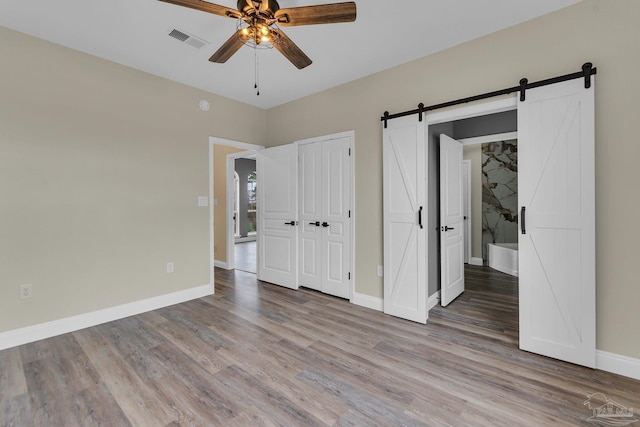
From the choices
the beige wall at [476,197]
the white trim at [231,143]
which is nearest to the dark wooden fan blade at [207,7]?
the white trim at [231,143]

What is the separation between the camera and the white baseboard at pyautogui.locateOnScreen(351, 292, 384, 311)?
11.1 feet

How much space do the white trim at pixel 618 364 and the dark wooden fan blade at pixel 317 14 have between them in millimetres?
2984

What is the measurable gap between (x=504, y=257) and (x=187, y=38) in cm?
564

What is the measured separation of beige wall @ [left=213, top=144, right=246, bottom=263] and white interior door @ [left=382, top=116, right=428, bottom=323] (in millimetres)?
3258

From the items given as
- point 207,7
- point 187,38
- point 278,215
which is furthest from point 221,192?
point 207,7

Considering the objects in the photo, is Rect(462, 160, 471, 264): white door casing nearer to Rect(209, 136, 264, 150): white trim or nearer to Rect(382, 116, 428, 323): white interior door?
Rect(382, 116, 428, 323): white interior door

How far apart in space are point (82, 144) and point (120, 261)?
1.27 m

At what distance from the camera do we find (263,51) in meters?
2.91

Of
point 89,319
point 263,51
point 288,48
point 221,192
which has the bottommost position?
point 89,319

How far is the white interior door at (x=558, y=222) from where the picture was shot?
2.14 m

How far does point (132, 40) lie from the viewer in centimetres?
271

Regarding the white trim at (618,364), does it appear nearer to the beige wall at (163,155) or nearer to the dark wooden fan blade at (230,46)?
the beige wall at (163,155)

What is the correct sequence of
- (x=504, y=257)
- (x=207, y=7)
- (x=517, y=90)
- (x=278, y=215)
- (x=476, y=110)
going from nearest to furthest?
(x=207, y=7) → (x=517, y=90) → (x=476, y=110) → (x=278, y=215) → (x=504, y=257)

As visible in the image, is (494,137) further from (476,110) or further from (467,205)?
(467,205)
